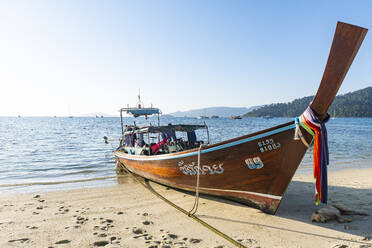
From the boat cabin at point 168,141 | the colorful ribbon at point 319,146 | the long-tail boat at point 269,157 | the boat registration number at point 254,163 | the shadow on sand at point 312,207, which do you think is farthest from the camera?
the boat cabin at point 168,141

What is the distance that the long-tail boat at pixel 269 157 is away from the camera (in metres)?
4.07

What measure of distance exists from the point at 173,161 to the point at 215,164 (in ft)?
5.50

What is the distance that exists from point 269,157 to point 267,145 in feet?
0.96

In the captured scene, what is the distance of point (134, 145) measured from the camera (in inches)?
474

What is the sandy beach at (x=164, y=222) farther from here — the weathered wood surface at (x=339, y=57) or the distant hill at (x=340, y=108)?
the distant hill at (x=340, y=108)

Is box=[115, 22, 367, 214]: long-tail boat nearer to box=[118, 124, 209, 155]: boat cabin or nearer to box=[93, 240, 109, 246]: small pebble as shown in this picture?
box=[118, 124, 209, 155]: boat cabin

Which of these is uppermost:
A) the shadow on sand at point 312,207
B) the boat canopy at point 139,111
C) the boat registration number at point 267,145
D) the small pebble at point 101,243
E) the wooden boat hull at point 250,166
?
the boat canopy at point 139,111

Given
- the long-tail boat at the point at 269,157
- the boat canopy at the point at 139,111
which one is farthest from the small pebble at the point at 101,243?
the boat canopy at the point at 139,111

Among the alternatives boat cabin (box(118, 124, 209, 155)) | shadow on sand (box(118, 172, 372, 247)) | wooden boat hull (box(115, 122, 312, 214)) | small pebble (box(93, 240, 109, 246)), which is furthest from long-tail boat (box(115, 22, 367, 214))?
small pebble (box(93, 240, 109, 246))

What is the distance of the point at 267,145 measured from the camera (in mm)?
5293

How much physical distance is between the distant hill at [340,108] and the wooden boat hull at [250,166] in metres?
159

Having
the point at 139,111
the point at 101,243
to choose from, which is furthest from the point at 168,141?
the point at 101,243

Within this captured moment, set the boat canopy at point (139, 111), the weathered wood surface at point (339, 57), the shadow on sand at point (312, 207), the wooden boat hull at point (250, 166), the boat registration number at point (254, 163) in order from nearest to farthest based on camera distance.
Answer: the weathered wood surface at point (339, 57)
the shadow on sand at point (312, 207)
the wooden boat hull at point (250, 166)
the boat registration number at point (254, 163)
the boat canopy at point (139, 111)

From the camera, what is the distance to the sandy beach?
4.72 meters
